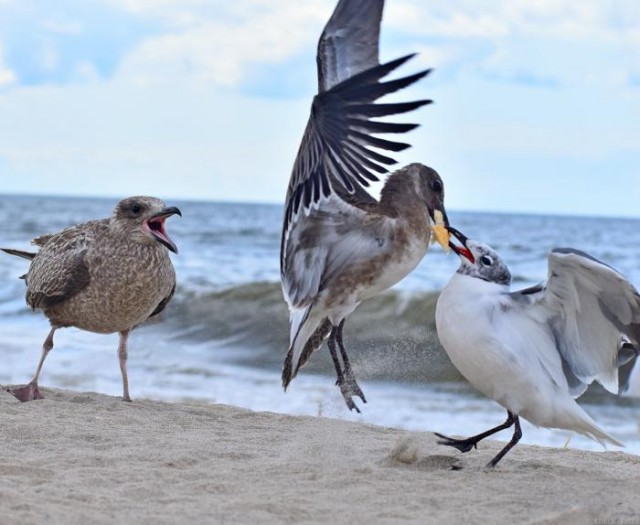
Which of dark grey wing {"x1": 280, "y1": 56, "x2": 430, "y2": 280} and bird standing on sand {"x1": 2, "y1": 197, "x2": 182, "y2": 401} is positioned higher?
dark grey wing {"x1": 280, "y1": 56, "x2": 430, "y2": 280}

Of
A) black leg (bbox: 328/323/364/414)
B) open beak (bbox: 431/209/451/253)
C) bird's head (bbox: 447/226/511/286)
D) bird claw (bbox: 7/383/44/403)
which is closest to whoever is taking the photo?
bird's head (bbox: 447/226/511/286)

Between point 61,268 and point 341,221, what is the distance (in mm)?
1875

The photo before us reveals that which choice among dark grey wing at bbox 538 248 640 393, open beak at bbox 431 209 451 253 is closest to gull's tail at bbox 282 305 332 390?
open beak at bbox 431 209 451 253

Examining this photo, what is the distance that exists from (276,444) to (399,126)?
1.67m

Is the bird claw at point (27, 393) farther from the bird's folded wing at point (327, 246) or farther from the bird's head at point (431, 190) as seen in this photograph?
the bird's head at point (431, 190)

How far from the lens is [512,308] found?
4957 millimetres

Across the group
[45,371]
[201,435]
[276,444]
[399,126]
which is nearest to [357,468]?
[276,444]

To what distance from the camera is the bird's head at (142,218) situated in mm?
6898

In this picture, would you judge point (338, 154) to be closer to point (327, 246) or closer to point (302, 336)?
point (327, 246)

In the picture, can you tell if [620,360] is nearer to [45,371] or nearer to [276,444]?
[276,444]

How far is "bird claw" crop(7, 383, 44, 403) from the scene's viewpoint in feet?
21.4

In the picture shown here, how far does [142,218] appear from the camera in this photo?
6961 millimetres

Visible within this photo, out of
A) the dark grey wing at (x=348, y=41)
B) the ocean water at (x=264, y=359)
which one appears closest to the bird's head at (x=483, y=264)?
the dark grey wing at (x=348, y=41)

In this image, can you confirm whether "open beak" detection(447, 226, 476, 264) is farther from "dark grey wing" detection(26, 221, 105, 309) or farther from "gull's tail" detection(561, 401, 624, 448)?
"dark grey wing" detection(26, 221, 105, 309)
